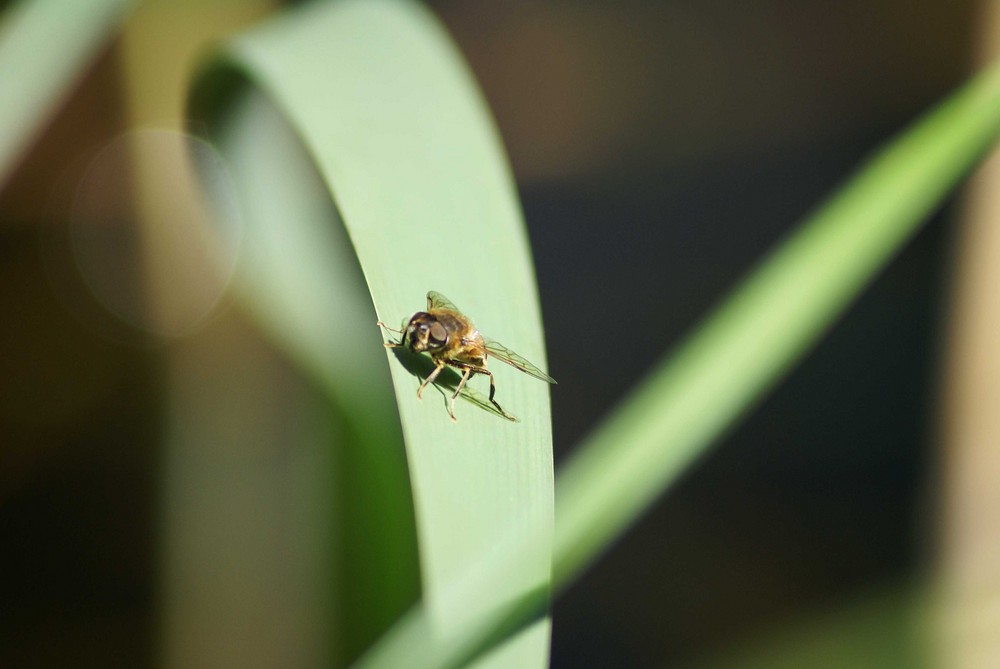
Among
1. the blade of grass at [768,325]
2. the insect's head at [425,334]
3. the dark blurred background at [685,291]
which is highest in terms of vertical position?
the dark blurred background at [685,291]

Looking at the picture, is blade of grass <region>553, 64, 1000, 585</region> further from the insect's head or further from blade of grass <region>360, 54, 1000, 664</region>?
the insect's head

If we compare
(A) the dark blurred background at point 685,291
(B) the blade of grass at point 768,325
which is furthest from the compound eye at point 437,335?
(A) the dark blurred background at point 685,291

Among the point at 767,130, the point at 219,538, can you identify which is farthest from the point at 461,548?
the point at 767,130

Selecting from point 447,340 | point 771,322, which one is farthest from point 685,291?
point 771,322

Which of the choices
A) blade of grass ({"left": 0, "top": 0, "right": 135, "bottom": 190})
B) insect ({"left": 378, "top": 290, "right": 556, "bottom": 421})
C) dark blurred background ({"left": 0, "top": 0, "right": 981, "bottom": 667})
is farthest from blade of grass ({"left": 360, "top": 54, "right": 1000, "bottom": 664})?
dark blurred background ({"left": 0, "top": 0, "right": 981, "bottom": 667})

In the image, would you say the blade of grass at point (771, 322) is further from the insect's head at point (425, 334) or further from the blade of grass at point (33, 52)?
the blade of grass at point (33, 52)

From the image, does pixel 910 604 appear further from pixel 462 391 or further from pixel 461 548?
pixel 461 548

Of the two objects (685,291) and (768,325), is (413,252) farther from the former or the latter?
(685,291)
